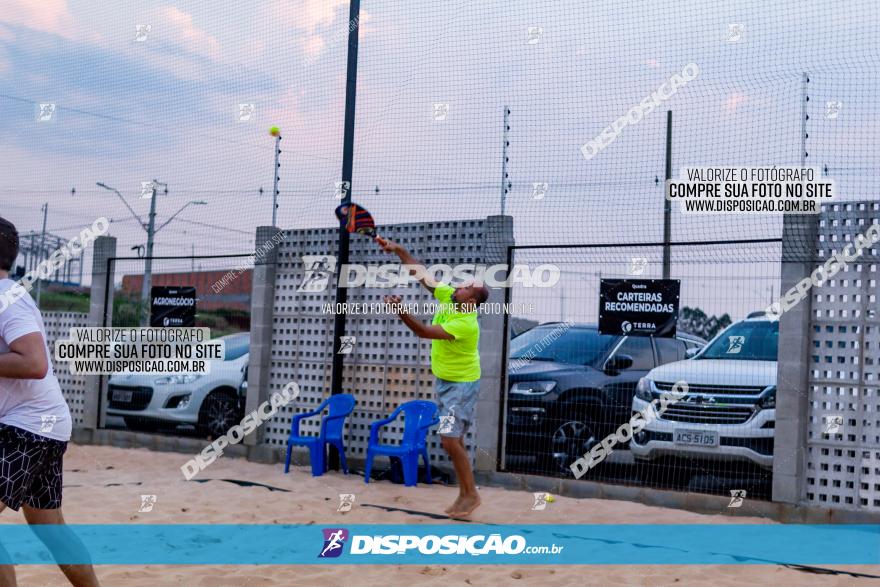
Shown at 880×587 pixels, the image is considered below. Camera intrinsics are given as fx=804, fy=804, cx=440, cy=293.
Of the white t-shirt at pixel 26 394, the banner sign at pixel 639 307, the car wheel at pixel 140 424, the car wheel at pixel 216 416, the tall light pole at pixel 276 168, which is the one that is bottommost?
the car wheel at pixel 140 424

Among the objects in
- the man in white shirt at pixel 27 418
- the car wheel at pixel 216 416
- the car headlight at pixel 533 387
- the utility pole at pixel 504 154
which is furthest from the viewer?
the car wheel at pixel 216 416

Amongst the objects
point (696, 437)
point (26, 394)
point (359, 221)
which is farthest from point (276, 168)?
point (26, 394)

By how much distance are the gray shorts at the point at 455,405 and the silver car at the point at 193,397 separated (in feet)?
13.9

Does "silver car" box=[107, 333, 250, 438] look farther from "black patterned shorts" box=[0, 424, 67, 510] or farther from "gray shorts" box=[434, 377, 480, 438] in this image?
"black patterned shorts" box=[0, 424, 67, 510]

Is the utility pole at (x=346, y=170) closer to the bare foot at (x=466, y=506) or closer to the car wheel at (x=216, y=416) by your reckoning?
the car wheel at (x=216, y=416)

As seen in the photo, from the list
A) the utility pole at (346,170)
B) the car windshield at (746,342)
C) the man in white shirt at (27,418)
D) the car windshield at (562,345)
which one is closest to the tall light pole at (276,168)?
the utility pole at (346,170)

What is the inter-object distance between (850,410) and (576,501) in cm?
240

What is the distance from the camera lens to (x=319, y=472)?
820 centimetres

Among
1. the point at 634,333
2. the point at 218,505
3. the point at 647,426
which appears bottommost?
the point at 218,505

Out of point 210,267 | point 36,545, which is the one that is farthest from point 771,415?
point 210,267

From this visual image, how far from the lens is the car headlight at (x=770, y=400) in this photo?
705 cm

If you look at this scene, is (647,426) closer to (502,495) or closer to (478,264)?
(502,495)

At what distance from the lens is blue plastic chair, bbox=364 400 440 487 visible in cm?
766

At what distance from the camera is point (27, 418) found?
323 cm
